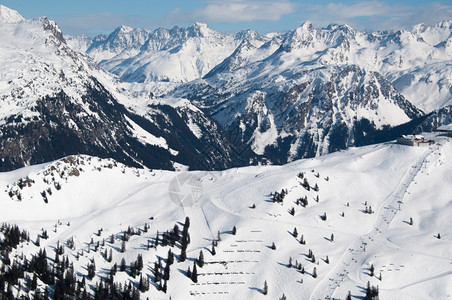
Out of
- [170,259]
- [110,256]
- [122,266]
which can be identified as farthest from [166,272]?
[110,256]

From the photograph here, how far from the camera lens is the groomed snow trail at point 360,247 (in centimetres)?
13925

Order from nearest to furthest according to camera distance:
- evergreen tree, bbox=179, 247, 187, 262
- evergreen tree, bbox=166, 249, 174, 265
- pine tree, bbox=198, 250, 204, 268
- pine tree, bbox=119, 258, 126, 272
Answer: pine tree, bbox=119, 258, 126, 272, evergreen tree, bbox=166, 249, 174, 265, pine tree, bbox=198, 250, 204, 268, evergreen tree, bbox=179, 247, 187, 262

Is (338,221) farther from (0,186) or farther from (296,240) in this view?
(0,186)

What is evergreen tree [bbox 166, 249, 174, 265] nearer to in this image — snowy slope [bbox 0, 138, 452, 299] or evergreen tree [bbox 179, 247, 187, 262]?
snowy slope [bbox 0, 138, 452, 299]

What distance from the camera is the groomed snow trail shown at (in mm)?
139250

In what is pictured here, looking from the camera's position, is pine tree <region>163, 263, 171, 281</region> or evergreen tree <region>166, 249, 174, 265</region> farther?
evergreen tree <region>166, 249, 174, 265</region>

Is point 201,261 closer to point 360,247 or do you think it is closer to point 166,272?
point 166,272

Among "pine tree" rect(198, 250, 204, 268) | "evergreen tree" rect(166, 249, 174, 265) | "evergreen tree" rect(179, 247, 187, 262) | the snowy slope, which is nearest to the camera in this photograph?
the snowy slope

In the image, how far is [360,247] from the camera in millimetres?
158500

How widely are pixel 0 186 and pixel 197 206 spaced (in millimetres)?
75541

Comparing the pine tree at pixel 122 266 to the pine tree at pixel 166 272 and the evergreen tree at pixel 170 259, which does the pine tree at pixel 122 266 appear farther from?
the evergreen tree at pixel 170 259

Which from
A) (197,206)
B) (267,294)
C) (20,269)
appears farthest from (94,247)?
(267,294)

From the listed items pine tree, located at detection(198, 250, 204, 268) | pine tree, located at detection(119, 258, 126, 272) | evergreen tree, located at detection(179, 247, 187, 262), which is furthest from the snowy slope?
evergreen tree, located at detection(179, 247, 187, 262)

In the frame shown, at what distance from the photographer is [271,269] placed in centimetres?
14888
